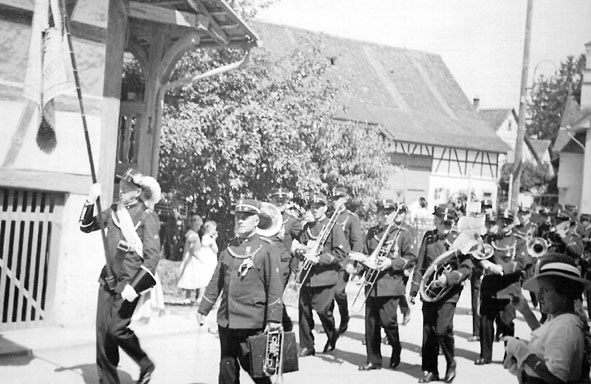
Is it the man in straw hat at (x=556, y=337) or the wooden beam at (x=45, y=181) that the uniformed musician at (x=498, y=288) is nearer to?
the wooden beam at (x=45, y=181)

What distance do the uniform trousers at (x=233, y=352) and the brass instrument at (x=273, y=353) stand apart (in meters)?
0.13

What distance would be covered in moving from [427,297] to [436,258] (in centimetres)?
59

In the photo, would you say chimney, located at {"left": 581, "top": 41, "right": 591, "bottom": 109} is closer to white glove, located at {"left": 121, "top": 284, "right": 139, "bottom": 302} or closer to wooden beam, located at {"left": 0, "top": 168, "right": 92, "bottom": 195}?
wooden beam, located at {"left": 0, "top": 168, "right": 92, "bottom": 195}

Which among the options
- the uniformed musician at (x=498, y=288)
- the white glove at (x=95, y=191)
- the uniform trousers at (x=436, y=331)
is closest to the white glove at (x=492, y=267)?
the uniformed musician at (x=498, y=288)

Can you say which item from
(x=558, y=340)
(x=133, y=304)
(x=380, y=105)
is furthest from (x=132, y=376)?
(x=380, y=105)

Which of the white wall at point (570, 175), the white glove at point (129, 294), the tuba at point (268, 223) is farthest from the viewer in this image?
the white wall at point (570, 175)

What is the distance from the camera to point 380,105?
4716cm

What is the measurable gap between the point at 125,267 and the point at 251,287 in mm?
1353

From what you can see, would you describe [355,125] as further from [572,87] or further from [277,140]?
[572,87]

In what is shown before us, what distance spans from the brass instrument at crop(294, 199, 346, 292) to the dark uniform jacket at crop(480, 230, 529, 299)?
7.03 ft

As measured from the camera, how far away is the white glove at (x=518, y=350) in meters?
4.36

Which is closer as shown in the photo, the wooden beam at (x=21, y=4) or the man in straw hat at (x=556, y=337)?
the man in straw hat at (x=556, y=337)

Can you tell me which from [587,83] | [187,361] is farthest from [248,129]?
[587,83]

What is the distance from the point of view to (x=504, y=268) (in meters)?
10.4
